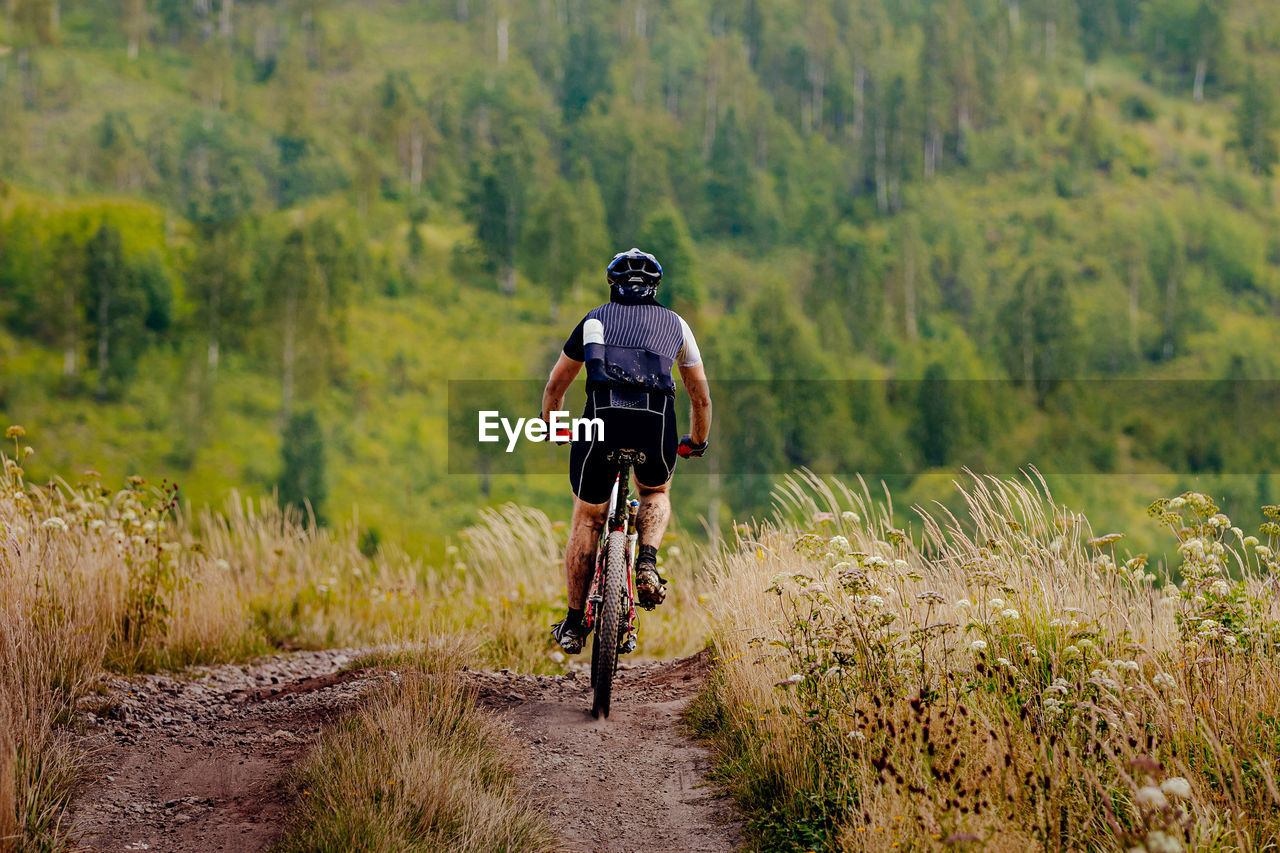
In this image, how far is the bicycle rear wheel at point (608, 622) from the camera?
5.27 metres

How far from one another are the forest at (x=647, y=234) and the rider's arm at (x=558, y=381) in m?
52.9

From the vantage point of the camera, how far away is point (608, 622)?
527cm

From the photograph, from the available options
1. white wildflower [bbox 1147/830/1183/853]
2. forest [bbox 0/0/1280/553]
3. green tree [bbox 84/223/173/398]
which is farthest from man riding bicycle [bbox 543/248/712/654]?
green tree [bbox 84/223/173/398]

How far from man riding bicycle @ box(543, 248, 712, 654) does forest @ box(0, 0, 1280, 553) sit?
53.0 m

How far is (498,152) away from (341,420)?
33.8 metres

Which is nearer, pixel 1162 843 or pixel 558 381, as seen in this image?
pixel 1162 843

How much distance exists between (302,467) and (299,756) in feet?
225

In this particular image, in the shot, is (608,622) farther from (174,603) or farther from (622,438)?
(174,603)

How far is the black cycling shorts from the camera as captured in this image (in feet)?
17.4

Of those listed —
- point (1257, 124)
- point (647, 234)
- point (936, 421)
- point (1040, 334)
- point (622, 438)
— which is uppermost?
point (1257, 124)

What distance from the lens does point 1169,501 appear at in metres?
4.56

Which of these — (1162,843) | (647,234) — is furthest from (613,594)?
(647,234)

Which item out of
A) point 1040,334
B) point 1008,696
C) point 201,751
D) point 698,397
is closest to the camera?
point 1008,696

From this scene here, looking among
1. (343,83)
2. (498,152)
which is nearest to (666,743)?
(498,152)
